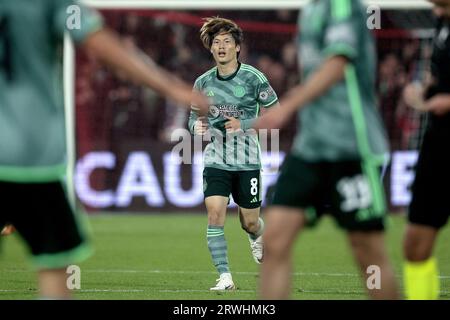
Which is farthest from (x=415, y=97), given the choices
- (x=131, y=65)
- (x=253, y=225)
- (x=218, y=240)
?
(x=253, y=225)

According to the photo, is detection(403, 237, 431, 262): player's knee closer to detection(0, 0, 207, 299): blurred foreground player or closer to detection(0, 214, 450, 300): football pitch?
detection(0, 214, 450, 300): football pitch

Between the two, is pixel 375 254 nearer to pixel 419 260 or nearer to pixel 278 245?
pixel 278 245

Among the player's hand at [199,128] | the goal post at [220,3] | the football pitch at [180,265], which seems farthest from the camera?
A: the goal post at [220,3]

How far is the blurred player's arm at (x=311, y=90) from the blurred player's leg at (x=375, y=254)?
0.76 meters

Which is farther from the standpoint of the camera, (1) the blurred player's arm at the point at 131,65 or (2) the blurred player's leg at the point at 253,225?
(2) the blurred player's leg at the point at 253,225

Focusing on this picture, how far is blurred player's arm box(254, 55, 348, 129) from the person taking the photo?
16.7ft

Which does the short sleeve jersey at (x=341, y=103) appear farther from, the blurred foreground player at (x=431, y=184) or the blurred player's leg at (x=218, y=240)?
the blurred player's leg at (x=218, y=240)

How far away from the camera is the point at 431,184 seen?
20.4 ft

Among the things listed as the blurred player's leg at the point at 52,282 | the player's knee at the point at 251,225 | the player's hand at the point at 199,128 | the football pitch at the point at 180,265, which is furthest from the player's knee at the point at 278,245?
the player's knee at the point at 251,225

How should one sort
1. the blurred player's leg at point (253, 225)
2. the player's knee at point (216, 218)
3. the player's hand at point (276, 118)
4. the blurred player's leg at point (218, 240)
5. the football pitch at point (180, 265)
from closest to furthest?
the player's hand at point (276, 118) → the football pitch at point (180, 265) → the blurred player's leg at point (218, 240) → the player's knee at point (216, 218) → the blurred player's leg at point (253, 225)

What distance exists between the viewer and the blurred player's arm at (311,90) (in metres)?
5.09

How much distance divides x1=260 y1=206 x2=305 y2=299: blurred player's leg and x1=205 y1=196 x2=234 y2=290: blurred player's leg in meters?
3.43

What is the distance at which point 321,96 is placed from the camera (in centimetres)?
543

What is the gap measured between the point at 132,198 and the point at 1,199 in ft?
48.4
